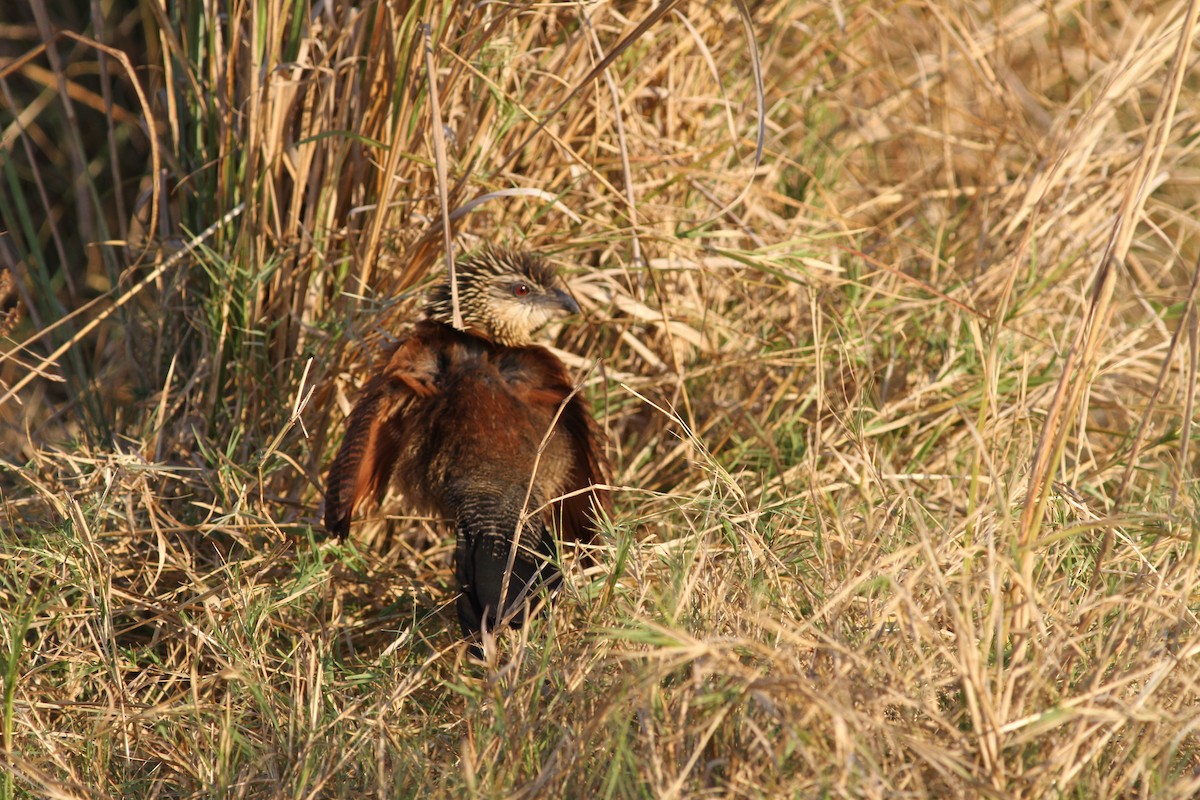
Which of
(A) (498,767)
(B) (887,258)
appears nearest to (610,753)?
(A) (498,767)

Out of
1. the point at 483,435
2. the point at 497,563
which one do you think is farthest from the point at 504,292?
the point at 497,563

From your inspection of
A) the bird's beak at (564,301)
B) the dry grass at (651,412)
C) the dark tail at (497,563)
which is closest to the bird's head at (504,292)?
the bird's beak at (564,301)

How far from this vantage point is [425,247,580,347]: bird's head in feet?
11.4

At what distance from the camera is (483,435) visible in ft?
10.3

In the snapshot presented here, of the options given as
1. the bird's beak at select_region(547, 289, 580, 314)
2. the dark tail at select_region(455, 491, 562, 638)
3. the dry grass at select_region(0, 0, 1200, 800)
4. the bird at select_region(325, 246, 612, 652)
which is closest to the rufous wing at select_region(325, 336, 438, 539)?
the bird at select_region(325, 246, 612, 652)

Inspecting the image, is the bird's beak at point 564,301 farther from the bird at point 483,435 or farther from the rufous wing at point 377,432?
A: the rufous wing at point 377,432

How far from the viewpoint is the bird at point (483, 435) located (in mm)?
2979

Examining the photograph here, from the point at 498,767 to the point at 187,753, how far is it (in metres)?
0.79

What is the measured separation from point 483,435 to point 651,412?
964 mm

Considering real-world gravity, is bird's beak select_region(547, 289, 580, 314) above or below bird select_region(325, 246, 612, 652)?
above

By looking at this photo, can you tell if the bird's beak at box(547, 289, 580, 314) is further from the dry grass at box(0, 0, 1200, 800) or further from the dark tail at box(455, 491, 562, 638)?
the dark tail at box(455, 491, 562, 638)

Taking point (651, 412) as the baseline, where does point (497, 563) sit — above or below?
above

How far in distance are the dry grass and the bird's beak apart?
0.78 ft

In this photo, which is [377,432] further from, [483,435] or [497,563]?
[497,563]
